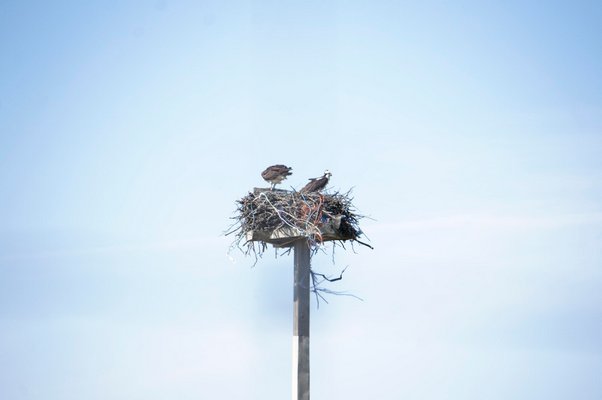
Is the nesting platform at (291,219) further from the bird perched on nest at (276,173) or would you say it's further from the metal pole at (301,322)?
the bird perched on nest at (276,173)

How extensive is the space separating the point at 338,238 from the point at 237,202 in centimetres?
144

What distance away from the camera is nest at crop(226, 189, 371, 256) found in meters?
9.34

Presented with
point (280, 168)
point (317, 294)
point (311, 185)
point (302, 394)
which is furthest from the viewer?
point (280, 168)

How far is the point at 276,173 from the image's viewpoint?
11.4 m

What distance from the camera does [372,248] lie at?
32.3ft

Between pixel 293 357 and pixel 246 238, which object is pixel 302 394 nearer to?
pixel 293 357

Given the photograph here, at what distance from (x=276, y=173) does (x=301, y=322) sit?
9.90 ft

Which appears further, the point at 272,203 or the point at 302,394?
the point at 272,203

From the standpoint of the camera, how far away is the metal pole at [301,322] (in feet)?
28.7

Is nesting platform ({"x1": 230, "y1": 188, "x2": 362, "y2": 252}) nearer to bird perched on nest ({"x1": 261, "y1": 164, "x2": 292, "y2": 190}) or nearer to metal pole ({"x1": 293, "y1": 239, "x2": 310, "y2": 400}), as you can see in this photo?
metal pole ({"x1": 293, "y1": 239, "x2": 310, "y2": 400})

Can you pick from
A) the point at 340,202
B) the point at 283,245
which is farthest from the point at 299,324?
the point at 340,202

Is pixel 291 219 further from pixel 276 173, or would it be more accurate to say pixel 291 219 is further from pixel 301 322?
pixel 276 173

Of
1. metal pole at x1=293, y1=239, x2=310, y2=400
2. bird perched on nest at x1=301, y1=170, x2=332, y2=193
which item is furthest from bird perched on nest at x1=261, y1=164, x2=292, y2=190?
metal pole at x1=293, y1=239, x2=310, y2=400

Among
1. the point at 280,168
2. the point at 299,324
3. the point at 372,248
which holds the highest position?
the point at 280,168
